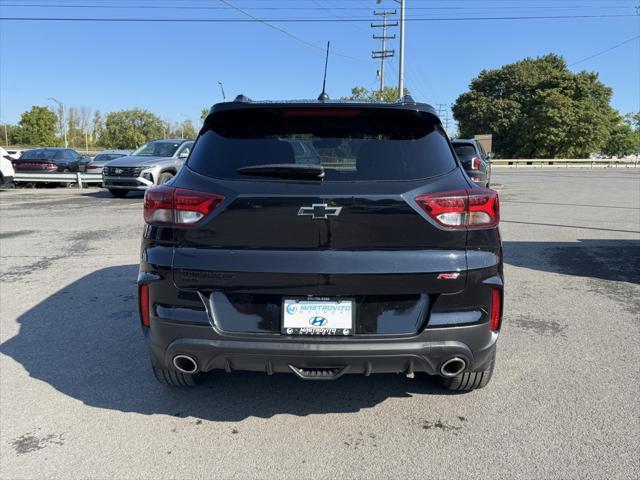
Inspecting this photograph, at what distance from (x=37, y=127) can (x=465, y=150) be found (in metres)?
80.0

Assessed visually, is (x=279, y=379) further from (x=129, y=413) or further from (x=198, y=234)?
(x=198, y=234)

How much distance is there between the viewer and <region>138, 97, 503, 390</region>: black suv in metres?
2.59

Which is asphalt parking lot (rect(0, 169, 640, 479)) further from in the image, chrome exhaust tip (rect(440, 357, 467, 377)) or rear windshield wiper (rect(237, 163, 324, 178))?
rear windshield wiper (rect(237, 163, 324, 178))

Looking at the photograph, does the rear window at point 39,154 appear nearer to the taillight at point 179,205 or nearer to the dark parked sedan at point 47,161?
the dark parked sedan at point 47,161

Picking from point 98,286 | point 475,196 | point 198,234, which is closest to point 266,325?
point 198,234

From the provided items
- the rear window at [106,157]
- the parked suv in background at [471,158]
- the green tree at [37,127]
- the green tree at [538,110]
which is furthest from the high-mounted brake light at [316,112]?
the green tree at [37,127]

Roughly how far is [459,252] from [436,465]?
110 cm

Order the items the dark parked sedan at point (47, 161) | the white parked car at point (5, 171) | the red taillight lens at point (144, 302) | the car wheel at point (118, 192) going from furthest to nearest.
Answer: the dark parked sedan at point (47, 161), the white parked car at point (5, 171), the car wheel at point (118, 192), the red taillight lens at point (144, 302)

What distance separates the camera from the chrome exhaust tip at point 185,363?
276cm

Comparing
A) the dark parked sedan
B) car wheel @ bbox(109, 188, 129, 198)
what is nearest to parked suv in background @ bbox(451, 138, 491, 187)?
car wheel @ bbox(109, 188, 129, 198)

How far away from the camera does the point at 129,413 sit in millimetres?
3189

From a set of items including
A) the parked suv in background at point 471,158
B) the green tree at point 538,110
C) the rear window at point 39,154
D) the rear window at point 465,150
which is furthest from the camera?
the green tree at point 538,110

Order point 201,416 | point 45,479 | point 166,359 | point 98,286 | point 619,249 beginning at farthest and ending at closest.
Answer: point 619,249
point 98,286
point 201,416
point 166,359
point 45,479

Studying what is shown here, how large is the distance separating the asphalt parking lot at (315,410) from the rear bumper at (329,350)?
48 cm
